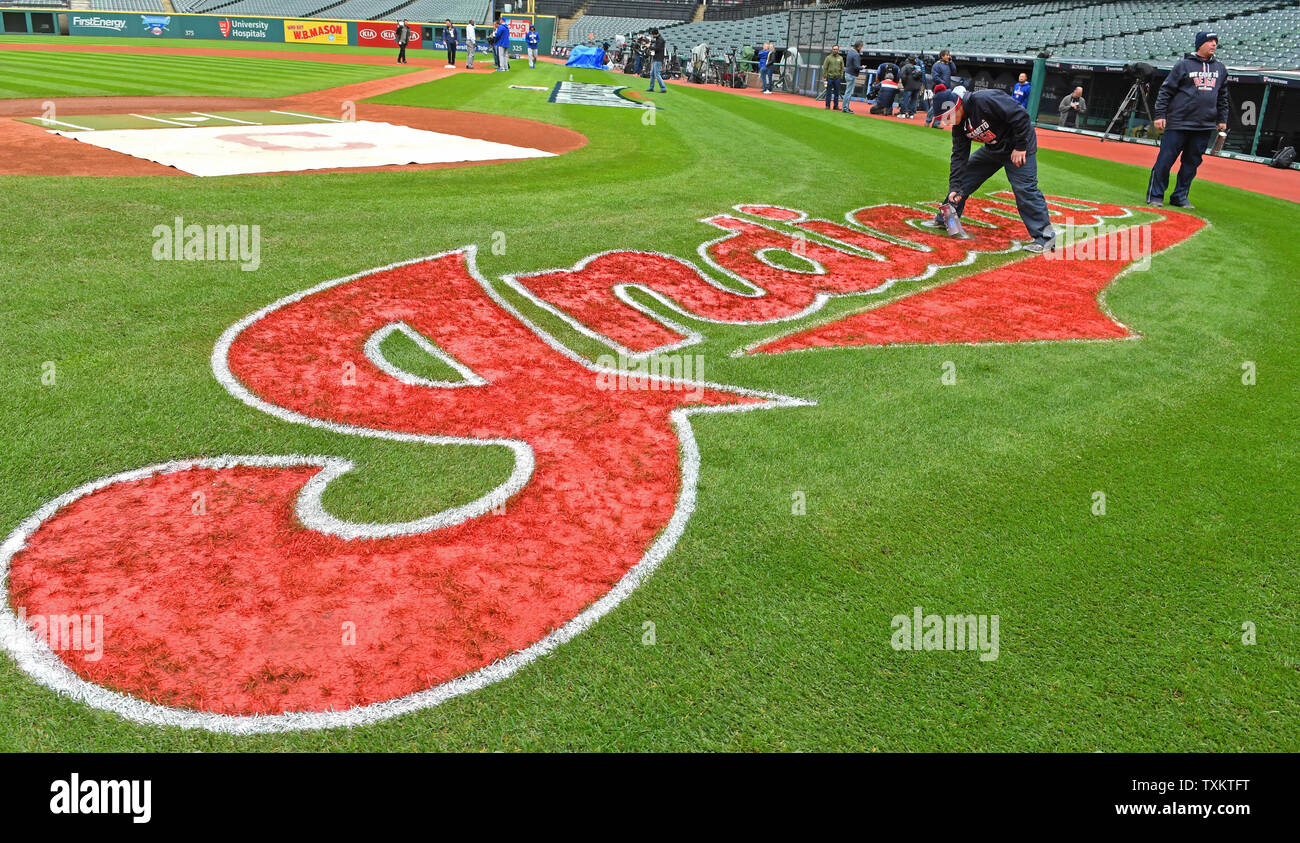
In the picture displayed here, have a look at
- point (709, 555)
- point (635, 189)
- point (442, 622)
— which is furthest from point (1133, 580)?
point (635, 189)

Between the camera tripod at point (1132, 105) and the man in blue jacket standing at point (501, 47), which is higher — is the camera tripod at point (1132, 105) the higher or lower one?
the lower one

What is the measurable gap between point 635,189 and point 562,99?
1445 centimetres

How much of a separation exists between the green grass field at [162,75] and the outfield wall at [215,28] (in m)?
21.5

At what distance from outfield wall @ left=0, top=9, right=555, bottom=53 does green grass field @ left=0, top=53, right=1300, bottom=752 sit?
2082 inches

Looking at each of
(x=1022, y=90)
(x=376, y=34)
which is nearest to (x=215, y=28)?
(x=376, y=34)

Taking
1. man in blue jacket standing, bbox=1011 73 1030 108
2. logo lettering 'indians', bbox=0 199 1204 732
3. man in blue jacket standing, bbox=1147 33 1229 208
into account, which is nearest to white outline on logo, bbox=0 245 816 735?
logo lettering 'indians', bbox=0 199 1204 732

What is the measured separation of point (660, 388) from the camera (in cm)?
608

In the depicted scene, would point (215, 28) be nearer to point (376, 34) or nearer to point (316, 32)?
point (316, 32)

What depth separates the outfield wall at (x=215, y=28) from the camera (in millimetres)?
Result: 50062

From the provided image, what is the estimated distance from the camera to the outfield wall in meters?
50.1

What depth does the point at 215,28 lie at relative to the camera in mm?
53719

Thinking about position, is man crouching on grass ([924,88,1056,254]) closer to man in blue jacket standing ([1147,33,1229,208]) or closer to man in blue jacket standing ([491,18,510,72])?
man in blue jacket standing ([1147,33,1229,208])

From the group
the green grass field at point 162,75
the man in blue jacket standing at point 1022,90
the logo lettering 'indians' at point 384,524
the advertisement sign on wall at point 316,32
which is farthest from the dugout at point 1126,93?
the advertisement sign on wall at point 316,32

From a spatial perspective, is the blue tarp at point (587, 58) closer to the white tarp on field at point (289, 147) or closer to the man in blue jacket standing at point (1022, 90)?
the man in blue jacket standing at point (1022, 90)
